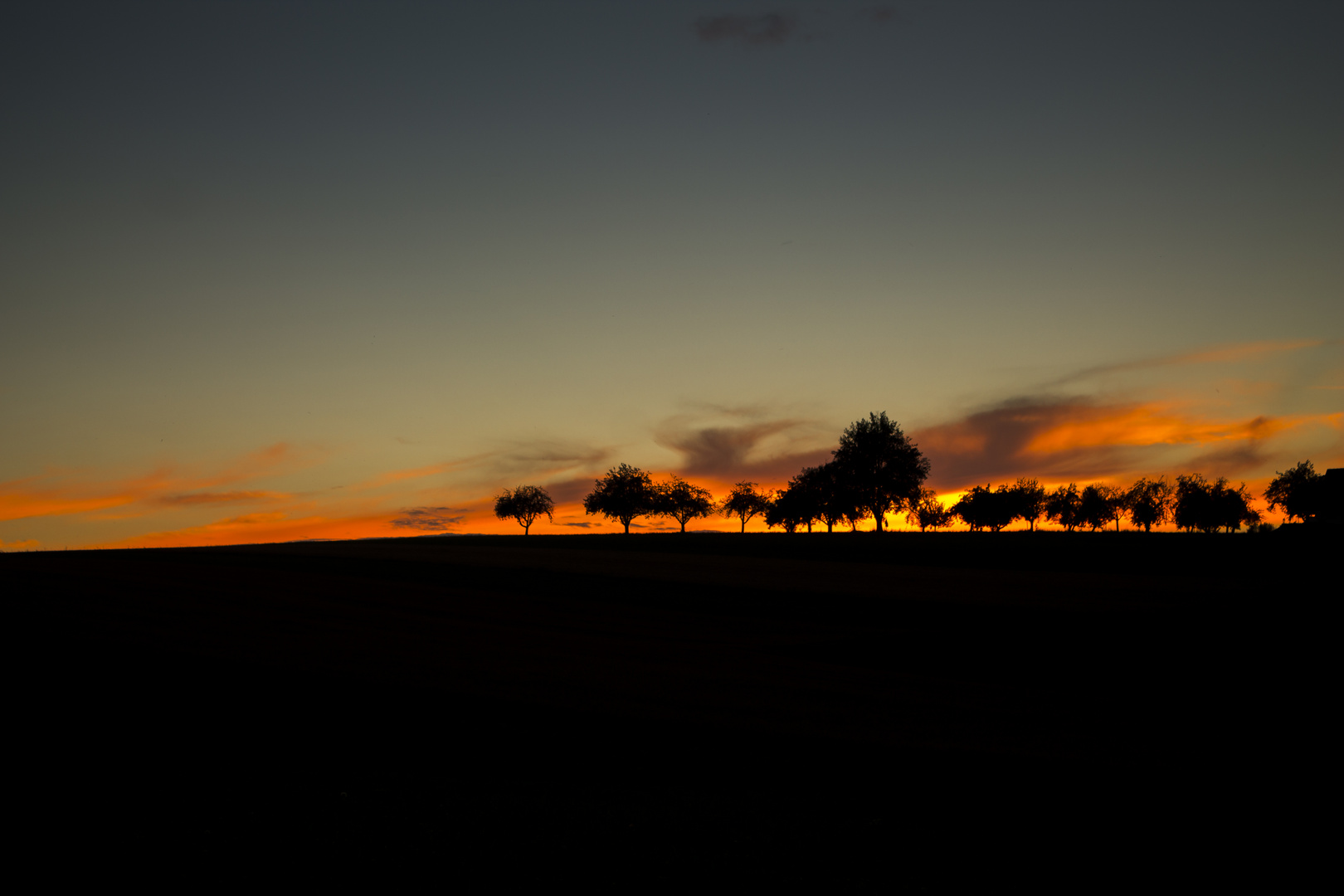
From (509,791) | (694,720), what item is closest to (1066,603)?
(694,720)

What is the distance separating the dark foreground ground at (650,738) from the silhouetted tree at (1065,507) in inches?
7042

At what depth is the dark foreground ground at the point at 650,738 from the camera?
25.7ft

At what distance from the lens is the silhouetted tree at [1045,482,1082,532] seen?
641 ft

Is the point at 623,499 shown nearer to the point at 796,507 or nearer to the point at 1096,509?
the point at 796,507

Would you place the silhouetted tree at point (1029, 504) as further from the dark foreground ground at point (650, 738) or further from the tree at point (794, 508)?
the dark foreground ground at point (650, 738)

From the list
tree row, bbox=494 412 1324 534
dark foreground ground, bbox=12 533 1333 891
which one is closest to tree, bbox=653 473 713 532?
tree row, bbox=494 412 1324 534

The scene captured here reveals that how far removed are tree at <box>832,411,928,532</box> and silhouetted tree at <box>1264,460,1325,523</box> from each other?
72231 millimetres

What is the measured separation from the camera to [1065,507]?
642ft

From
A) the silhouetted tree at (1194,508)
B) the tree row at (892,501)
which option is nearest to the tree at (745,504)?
the tree row at (892,501)

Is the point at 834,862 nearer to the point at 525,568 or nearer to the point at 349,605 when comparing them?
the point at 349,605

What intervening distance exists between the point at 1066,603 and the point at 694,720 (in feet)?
85.9

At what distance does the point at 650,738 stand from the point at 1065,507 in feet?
678

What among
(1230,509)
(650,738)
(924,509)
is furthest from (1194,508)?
(650,738)

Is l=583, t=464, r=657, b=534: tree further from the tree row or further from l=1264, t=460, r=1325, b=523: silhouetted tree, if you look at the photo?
l=1264, t=460, r=1325, b=523: silhouetted tree
